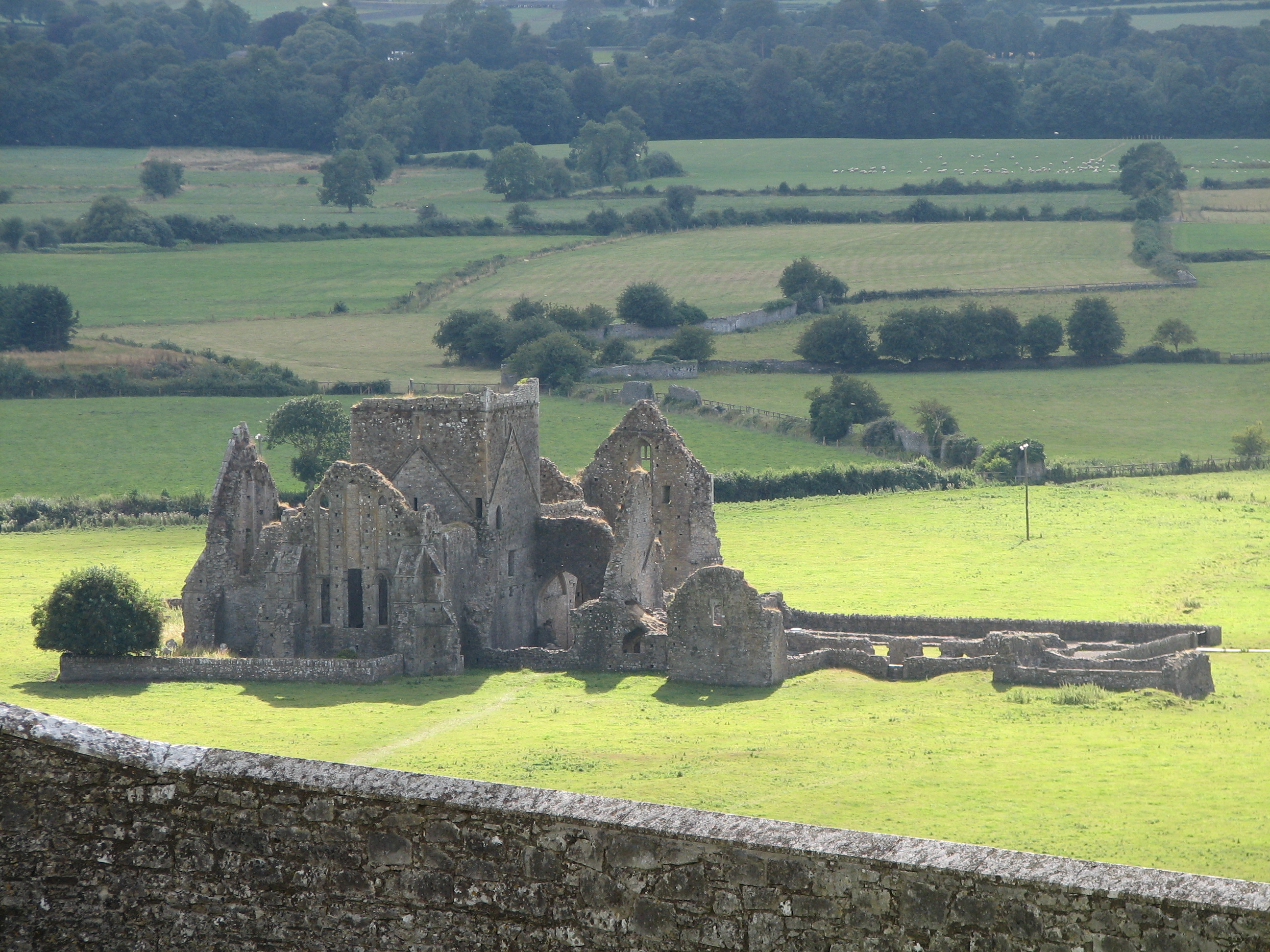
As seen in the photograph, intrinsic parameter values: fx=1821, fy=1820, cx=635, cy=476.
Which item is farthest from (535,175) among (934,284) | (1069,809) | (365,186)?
(1069,809)

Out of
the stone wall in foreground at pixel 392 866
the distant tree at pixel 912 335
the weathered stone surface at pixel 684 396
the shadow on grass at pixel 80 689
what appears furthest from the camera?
the distant tree at pixel 912 335

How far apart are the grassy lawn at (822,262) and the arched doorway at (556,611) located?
69601 mm

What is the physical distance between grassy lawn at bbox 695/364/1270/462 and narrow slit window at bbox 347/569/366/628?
4958cm

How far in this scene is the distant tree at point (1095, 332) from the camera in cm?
11144

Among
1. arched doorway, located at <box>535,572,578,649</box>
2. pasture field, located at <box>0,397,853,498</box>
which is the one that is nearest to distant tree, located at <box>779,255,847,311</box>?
pasture field, located at <box>0,397,853,498</box>

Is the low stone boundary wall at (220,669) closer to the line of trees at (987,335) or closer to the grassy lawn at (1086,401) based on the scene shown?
the grassy lawn at (1086,401)

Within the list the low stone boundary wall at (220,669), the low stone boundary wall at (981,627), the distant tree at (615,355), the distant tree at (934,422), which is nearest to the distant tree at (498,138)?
the distant tree at (615,355)

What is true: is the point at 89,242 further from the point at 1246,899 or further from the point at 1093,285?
the point at 1246,899

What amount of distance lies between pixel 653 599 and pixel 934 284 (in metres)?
80.7

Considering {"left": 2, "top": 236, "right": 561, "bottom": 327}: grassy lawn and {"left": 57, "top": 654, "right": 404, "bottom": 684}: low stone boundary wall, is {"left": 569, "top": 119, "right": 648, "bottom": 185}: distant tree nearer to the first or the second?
{"left": 2, "top": 236, "right": 561, "bottom": 327}: grassy lawn

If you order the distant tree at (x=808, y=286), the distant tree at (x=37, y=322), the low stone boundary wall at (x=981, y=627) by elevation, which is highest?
the distant tree at (x=808, y=286)

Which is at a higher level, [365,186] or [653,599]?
[365,186]

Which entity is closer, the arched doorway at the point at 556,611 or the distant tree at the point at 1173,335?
the arched doorway at the point at 556,611

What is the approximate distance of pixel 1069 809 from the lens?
32.8m
